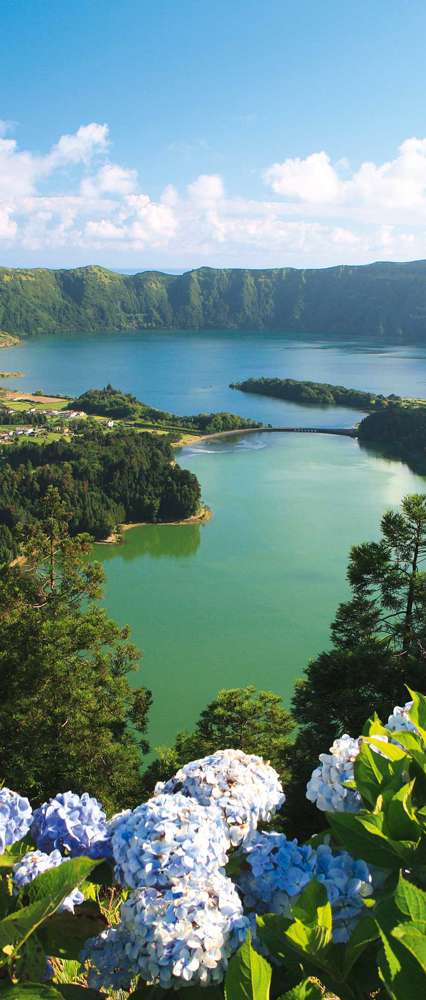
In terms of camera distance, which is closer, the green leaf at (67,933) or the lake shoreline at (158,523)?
the green leaf at (67,933)

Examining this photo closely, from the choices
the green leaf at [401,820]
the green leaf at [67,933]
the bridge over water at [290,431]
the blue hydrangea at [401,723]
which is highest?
the green leaf at [401,820]

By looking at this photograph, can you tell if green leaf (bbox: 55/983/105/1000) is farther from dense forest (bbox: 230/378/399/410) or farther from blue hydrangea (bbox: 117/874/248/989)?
dense forest (bbox: 230/378/399/410)

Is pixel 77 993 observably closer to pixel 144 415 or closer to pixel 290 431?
pixel 290 431

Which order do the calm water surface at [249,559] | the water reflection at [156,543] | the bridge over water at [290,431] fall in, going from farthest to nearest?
the bridge over water at [290,431]
the water reflection at [156,543]
the calm water surface at [249,559]

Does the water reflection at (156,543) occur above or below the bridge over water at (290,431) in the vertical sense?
below

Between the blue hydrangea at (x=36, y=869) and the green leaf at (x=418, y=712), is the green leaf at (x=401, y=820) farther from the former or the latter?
the blue hydrangea at (x=36, y=869)

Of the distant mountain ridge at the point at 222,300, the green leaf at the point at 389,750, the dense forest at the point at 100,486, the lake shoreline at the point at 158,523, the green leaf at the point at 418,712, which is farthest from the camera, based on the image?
the distant mountain ridge at the point at 222,300

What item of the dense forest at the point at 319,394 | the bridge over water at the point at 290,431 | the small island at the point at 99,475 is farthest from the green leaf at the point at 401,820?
the dense forest at the point at 319,394
